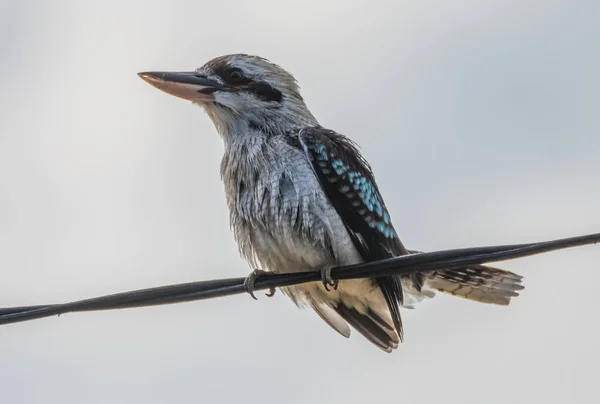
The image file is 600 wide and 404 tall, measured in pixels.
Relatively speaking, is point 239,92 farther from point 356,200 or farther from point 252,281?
point 252,281

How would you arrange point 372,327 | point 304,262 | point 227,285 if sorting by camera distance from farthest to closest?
point 372,327 < point 304,262 < point 227,285

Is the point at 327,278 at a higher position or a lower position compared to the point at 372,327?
higher

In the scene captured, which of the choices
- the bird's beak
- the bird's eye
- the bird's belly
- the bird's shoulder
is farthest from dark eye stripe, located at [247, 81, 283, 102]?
the bird's belly

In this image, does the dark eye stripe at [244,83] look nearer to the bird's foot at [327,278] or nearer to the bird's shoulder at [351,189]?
the bird's shoulder at [351,189]

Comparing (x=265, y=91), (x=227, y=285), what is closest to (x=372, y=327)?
(x=265, y=91)

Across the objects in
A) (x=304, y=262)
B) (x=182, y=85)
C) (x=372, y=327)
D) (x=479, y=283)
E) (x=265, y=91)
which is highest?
(x=182, y=85)

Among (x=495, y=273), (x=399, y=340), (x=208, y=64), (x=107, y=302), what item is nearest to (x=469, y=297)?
(x=495, y=273)

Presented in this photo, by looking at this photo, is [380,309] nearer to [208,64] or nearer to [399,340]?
[399,340]
